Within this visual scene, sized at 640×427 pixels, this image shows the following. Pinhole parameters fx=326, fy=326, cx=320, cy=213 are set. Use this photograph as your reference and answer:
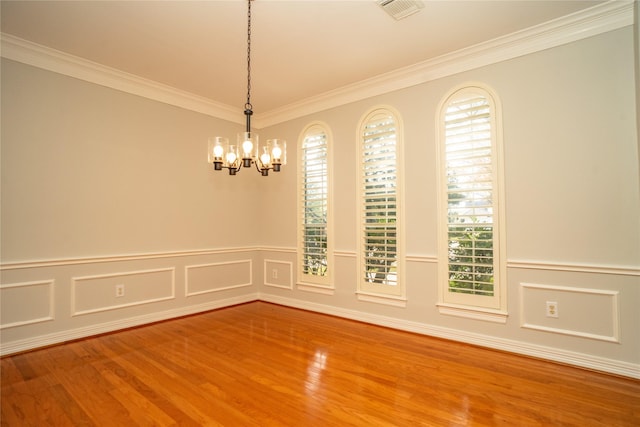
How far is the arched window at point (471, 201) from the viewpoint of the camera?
325cm

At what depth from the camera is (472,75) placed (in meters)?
3.46

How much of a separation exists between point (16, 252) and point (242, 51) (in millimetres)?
2996

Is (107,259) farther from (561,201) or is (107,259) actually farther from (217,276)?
(561,201)

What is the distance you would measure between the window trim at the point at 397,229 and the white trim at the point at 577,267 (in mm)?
1144

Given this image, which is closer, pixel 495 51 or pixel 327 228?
pixel 495 51

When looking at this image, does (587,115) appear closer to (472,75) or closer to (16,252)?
(472,75)

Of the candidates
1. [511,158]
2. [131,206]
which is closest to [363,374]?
[511,158]

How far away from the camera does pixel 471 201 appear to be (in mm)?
3402

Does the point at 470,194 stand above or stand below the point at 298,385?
above

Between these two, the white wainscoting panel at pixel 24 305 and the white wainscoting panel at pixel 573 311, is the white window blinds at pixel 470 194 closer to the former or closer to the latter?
the white wainscoting panel at pixel 573 311

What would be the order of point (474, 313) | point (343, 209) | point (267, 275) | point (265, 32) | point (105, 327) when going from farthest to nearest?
1. point (267, 275)
2. point (343, 209)
3. point (105, 327)
4. point (474, 313)
5. point (265, 32)

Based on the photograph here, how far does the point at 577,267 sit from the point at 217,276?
4317mm

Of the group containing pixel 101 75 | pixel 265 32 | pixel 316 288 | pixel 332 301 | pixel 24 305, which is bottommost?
pixel 332 301

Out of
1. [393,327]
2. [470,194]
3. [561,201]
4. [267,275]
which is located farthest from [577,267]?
[267,275]
